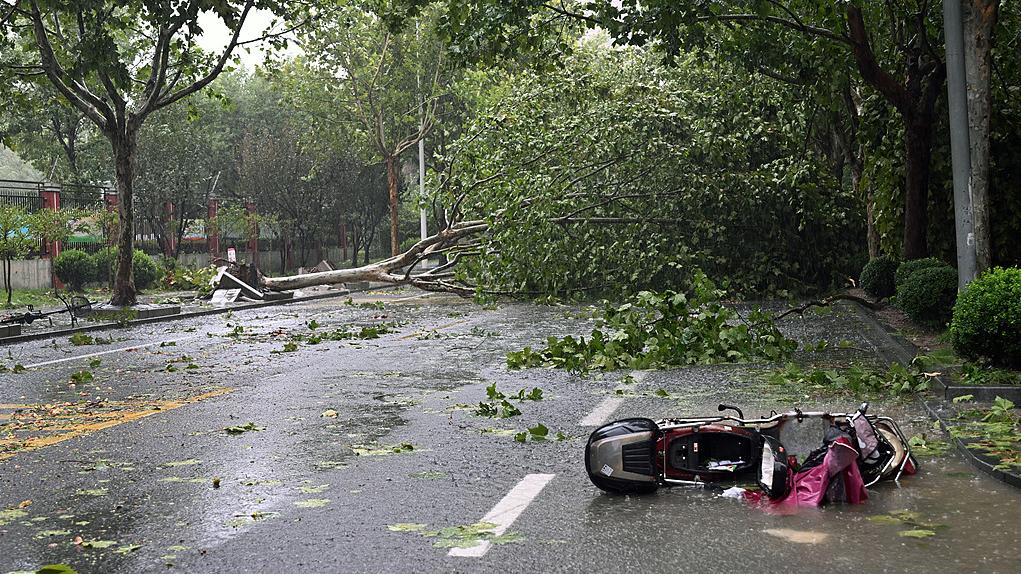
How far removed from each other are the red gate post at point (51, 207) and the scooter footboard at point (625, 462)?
107ft

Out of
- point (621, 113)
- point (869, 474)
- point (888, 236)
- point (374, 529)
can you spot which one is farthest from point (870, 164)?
point (374, 529)

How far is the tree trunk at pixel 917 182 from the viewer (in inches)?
690

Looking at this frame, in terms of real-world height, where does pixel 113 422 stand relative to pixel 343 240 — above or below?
below

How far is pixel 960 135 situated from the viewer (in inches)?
468

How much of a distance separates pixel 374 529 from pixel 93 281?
110ft

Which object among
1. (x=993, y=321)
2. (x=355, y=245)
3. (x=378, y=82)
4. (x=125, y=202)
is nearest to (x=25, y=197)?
(x=125, y=202)

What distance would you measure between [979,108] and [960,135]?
0.65 meters

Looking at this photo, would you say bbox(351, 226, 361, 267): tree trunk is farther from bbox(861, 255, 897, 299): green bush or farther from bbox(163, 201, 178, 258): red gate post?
bbox(861, 255, 897, 299): green bush

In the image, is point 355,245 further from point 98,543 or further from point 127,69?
point 98,543

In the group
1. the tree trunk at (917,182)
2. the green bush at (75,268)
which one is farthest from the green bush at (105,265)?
the tree trunk at (917,182)

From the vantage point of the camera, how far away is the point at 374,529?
547cm

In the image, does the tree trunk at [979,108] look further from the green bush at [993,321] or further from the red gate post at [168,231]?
the red gate post at [168,231]

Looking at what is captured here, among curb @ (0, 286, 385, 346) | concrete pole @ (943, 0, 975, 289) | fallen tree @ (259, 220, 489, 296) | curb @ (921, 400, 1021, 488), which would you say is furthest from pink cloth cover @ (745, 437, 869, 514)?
fallen tree @ (259, 220, 489, 296)

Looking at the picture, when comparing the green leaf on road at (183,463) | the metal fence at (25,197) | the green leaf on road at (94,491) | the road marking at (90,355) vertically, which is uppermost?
the metal fence at (25,197)
